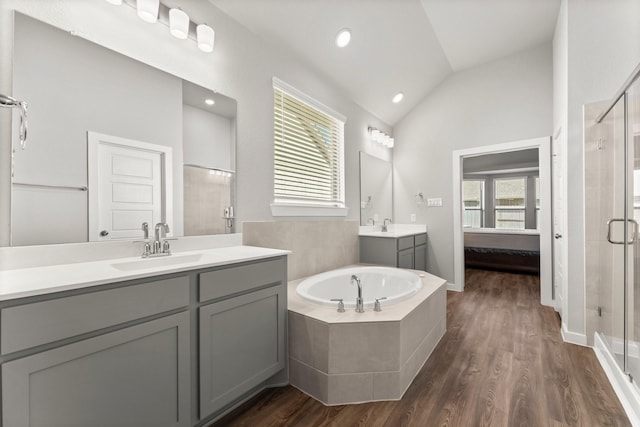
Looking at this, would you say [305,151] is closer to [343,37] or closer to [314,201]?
[314,201]

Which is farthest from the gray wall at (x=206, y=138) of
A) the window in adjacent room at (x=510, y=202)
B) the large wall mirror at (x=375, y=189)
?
the window in adjacent room at (x=510, y=202)

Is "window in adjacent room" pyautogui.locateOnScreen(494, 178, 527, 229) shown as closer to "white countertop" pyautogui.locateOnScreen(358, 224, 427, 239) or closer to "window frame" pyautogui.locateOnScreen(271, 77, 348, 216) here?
"white countertop" pyautogui.locateOnScreen(358, 224, 427, 239)

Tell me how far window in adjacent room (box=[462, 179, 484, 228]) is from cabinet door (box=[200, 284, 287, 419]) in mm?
6293

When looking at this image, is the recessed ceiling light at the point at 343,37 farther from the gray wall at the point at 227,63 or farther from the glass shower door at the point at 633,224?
the glass shower door at the point at 633,224

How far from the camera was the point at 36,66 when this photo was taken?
1.31 metres

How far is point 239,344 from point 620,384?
89.1 inches

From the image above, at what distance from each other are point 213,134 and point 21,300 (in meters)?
1.41

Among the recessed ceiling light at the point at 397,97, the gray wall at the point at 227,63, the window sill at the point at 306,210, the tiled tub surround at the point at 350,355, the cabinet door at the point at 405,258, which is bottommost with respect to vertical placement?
the tiled tub surround at the point at 350,355

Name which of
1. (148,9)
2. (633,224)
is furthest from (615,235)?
(148,9)

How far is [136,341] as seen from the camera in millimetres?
1152

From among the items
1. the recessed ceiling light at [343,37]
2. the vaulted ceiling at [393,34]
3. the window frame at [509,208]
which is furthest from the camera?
the window frame at [509,208]

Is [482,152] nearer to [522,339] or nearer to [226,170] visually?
[522,339]

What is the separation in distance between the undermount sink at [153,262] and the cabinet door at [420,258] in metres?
2.97

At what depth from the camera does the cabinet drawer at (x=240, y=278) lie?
1.40m
